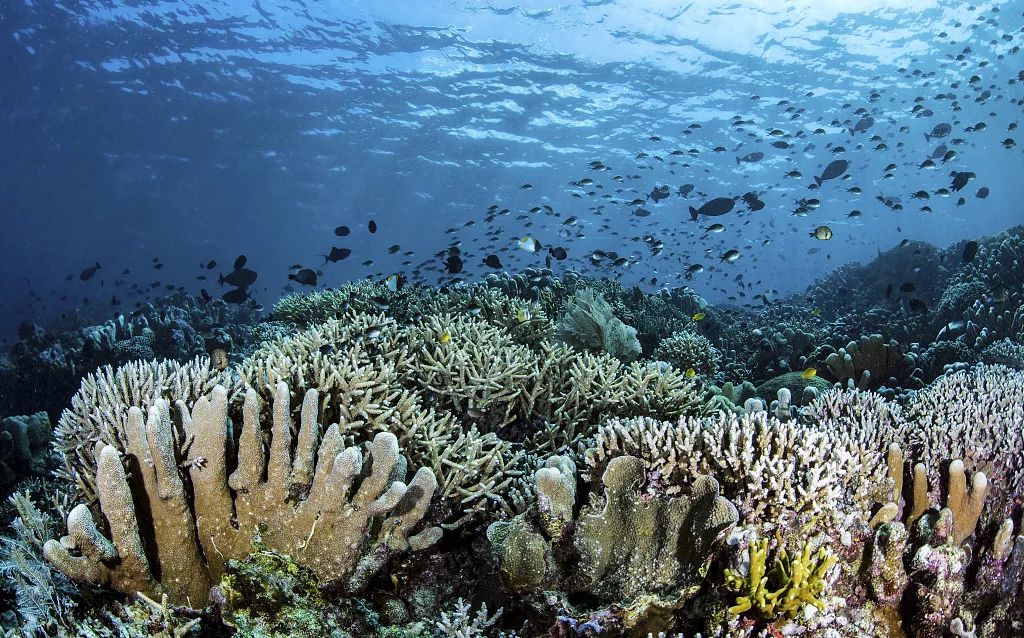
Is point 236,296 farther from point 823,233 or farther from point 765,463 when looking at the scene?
point 823,233

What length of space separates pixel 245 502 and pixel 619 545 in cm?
211

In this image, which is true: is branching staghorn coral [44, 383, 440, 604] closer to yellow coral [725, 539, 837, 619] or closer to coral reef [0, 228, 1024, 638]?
coral reef [0, 228, 1024, 638]

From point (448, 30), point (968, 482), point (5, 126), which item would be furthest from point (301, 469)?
point (5, 126)

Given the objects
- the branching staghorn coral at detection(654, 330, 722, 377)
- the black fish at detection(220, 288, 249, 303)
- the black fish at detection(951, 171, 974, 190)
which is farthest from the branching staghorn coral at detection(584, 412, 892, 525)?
the black fish at detection(951, 171, 974, 190)

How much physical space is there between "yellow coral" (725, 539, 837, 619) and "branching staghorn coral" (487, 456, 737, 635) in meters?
0.17

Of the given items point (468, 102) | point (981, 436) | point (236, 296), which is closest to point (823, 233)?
point (981, 436)

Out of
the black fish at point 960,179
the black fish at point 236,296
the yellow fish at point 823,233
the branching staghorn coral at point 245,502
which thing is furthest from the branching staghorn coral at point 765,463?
the black fish at point 960,179

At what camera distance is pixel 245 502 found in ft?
9.20

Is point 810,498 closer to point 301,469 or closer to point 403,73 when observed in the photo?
point 301,469

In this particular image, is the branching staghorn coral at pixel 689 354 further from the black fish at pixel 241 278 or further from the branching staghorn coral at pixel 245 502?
the black fish at pixel 241 278

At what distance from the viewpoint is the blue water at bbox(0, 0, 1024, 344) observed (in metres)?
26.0

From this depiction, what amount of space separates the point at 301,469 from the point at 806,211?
14.9 m

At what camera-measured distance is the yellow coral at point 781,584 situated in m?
2.25

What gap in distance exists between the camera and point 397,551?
116 inches
